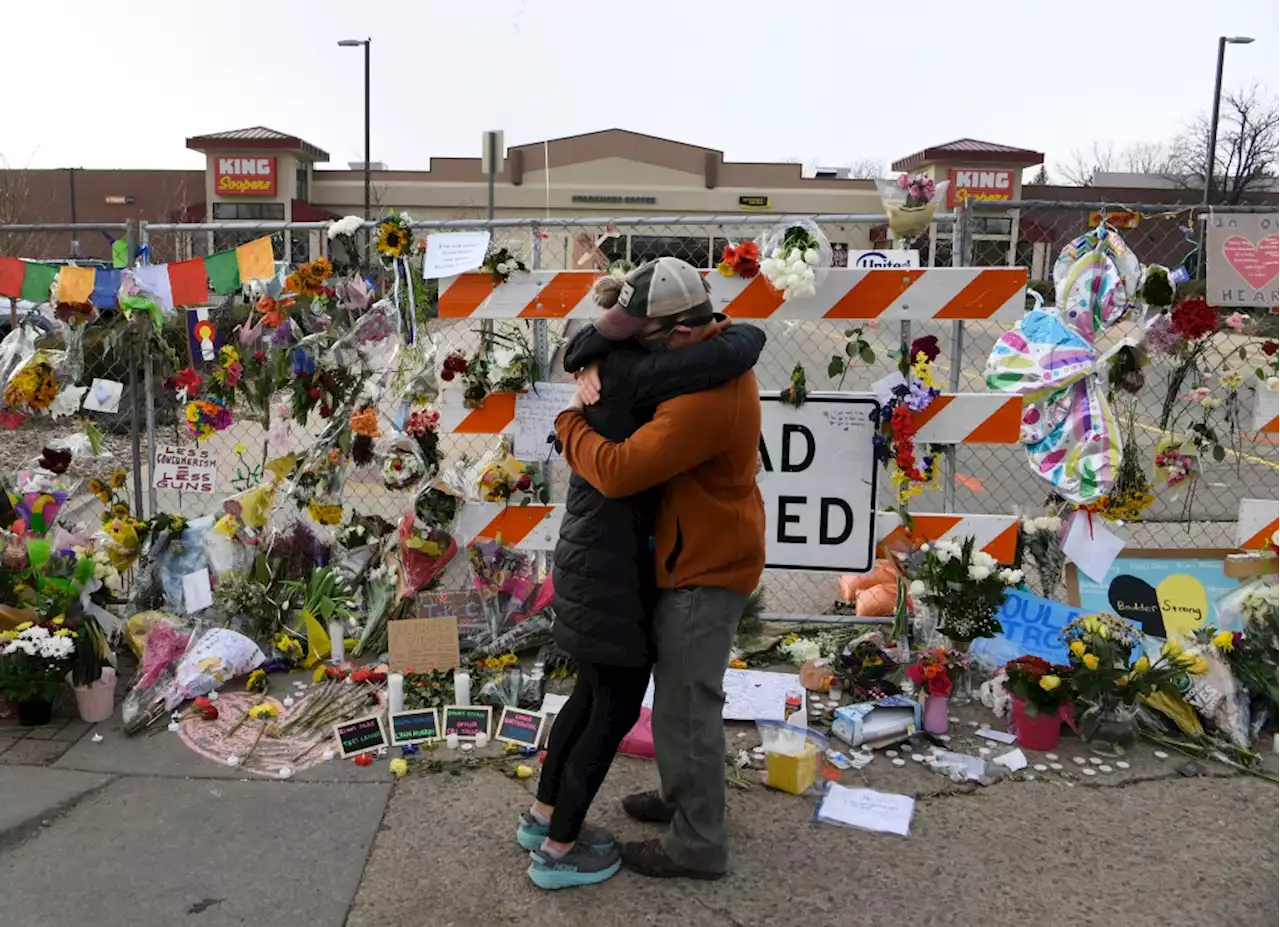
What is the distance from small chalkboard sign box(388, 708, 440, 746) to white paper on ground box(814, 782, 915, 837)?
4.86 ft

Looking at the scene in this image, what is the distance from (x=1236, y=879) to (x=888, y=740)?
1.21 m

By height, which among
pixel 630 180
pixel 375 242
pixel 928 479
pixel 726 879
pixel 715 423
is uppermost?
pixel 630 180

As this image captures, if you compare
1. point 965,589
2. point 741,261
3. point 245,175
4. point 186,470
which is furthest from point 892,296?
point 245,175

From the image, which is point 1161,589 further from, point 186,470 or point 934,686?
point 186,470

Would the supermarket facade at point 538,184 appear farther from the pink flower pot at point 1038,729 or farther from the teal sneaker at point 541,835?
the teal sneaker at point 541,835

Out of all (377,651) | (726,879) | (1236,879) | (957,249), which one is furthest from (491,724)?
(957,249)

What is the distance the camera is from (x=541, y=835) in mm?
3125

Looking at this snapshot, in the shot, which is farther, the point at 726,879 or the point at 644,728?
the point at 644,728

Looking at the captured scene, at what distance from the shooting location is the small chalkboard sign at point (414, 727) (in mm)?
3916

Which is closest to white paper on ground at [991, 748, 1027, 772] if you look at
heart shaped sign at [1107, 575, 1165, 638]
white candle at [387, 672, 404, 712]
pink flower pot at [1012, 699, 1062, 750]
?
pink flower pot at [1012, 699, 1062, 750]

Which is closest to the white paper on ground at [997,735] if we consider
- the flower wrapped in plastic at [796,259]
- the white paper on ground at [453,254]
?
the flower wrapped in plastic at [796,259]

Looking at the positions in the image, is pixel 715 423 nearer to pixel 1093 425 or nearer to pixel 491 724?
pixel 491 724

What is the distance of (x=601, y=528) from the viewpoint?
2.83 meters

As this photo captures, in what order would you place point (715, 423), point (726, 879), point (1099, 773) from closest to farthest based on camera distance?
point (715, 423), point (726, 879), point (1099, 773)
